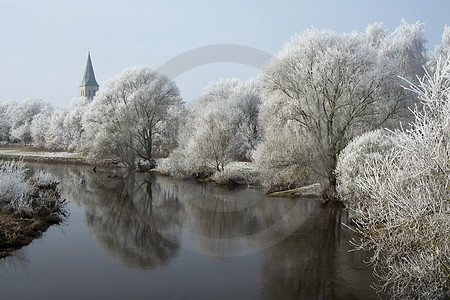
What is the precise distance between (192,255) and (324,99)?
14.8 meters

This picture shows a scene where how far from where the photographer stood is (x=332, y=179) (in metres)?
24.7

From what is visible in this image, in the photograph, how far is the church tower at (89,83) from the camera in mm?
118500

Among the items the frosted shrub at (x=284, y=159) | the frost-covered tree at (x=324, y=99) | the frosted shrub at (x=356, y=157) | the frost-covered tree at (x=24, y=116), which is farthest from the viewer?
the frost-covered tree at (x=24, y=116)

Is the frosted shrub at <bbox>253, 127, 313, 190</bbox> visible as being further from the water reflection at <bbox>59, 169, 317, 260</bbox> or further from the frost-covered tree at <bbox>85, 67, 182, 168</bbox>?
the frost-covered tree at <bbox>85, 67, 182, 168</bbox>

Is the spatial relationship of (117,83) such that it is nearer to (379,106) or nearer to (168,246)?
(379,106)

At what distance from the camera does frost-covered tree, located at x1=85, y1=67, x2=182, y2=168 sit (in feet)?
137

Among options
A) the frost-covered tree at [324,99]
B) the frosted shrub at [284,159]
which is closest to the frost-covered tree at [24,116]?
the frosted shrub at [284,159]

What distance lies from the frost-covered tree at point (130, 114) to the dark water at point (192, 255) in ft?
60.1

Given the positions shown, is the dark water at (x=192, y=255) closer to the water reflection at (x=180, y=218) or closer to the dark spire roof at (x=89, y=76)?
the water reflection at (x=180, y=218)

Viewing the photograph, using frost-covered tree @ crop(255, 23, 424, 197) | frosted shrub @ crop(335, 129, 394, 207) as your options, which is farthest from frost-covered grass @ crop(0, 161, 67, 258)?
frosted shrub @ crop(335, 129, 394, 207)

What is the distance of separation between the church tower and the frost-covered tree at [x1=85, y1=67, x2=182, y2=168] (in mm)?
79085

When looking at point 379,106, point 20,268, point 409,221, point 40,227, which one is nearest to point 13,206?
point 40,227

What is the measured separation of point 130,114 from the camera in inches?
1658

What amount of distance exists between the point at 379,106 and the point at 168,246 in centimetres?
1678
